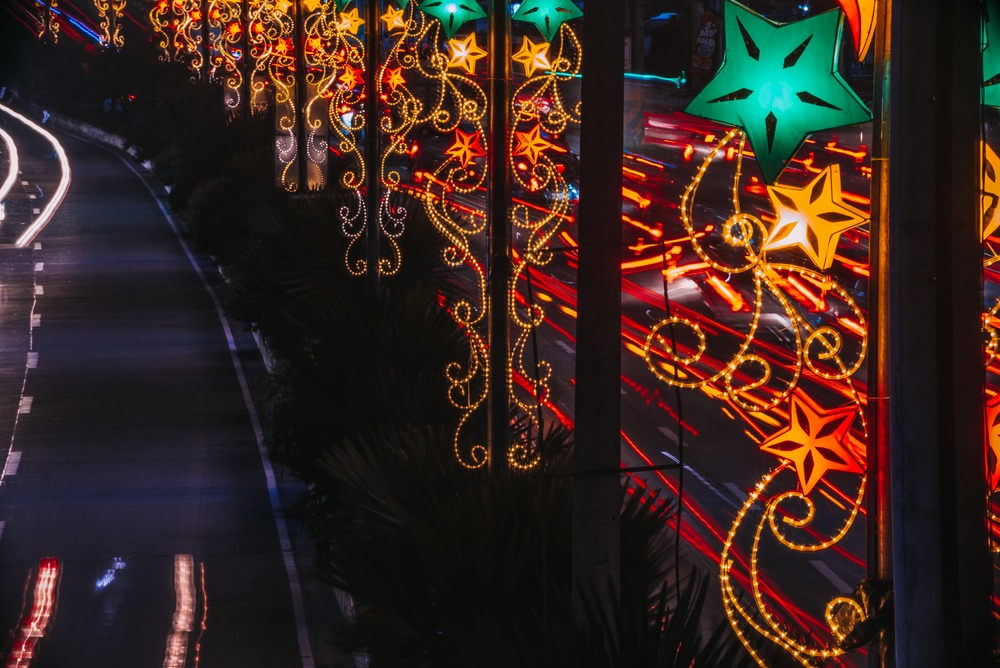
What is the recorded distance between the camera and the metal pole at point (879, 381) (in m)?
6.05

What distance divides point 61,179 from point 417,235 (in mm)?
43178

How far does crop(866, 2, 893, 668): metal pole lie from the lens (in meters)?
6.05

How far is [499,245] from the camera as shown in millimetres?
10945

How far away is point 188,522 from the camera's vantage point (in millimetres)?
17734

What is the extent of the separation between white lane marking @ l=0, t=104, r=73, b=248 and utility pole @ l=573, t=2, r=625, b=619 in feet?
127

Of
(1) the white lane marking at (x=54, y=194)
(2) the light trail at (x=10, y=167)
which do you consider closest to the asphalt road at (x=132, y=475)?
(1) the white lane marking at (x=54, y=194)

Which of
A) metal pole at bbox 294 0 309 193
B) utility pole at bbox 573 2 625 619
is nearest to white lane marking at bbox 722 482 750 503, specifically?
utility pole at bbox 573 2 625 619

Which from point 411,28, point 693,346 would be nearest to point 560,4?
point 411,28

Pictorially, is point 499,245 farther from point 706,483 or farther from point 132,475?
point 132,475

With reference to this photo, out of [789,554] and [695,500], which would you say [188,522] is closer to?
[695,500]

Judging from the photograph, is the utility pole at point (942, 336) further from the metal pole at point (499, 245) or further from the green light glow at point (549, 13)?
the green light glow at point (549, 13)

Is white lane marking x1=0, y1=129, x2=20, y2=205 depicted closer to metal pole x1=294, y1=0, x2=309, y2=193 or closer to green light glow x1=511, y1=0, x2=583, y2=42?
metal pole x1=294, y1=0, x2=309, y2=193

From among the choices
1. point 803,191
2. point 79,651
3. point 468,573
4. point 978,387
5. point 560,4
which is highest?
point 560,4

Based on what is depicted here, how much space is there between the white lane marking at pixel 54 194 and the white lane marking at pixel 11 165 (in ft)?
5.78
